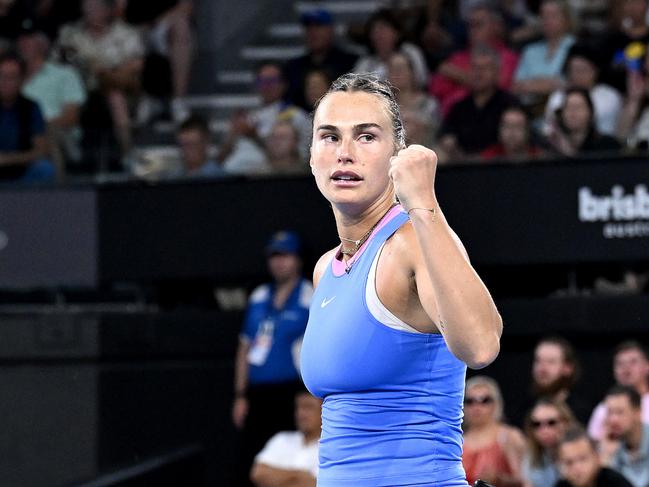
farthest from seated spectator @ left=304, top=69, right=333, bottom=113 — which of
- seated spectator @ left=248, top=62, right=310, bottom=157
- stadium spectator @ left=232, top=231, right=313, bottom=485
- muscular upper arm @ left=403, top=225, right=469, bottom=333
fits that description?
muscular upper arm @ left=403, top=225, right=469, bottom=333

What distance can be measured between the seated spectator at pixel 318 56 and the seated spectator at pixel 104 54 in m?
1.29

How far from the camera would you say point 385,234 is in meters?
2.80

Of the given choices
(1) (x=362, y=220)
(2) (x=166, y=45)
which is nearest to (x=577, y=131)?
(2) (x=166, y=45)

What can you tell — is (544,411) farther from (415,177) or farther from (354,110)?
(415,177)

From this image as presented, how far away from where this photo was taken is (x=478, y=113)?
855cm

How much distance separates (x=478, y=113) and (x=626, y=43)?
1.18 metres

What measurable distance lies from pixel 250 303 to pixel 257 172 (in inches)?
35.3

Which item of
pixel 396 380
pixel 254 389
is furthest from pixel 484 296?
pixel 254 389

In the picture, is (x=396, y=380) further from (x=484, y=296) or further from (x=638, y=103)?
(x=638, y=103)

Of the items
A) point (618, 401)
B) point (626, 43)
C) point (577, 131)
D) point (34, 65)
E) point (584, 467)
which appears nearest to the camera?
point (584, 467)

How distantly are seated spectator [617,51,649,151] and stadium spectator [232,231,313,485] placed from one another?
85.9 inches

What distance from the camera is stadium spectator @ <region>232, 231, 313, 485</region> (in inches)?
318

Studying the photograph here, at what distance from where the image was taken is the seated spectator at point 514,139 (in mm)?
7992

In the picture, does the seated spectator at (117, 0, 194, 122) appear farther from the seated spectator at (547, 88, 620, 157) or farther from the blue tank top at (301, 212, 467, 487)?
the blue tank top at (301, 212, 467, 487)
